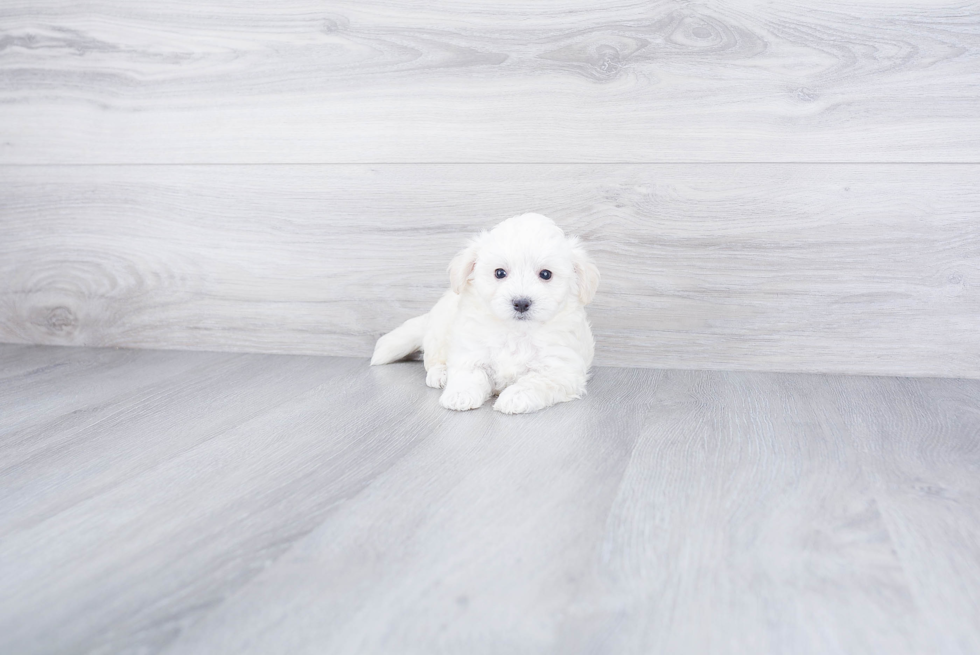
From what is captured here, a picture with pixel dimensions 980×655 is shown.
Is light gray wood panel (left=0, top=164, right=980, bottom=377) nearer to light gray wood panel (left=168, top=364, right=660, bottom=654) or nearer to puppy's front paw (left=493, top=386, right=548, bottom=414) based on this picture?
puppy's front paw (left=493, top=386, right=548, bottom=414)

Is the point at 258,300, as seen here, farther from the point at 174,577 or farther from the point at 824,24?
the point at 824,24

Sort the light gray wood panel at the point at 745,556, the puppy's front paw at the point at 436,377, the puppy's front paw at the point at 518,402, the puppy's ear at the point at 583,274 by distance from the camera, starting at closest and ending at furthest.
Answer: the light gray wood panel at the point at 745,556
the puppy's front paw at the point at 518,402
the puppy's ear at the point at 583,274
the puppy's front paw at the point at 436,377

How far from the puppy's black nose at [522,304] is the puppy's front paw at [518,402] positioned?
16 centimetres

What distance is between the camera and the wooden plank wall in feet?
5.50

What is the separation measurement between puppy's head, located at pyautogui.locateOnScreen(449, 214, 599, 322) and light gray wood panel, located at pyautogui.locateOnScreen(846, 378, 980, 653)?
0.58 m

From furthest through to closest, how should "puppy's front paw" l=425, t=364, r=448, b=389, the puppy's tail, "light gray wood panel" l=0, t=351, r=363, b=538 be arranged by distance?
the puppy's tail < "puppy's front paw" l=425, t=364, r=448, b=389 < "light gray wood panel" l=0, t=351, r=363, b=538

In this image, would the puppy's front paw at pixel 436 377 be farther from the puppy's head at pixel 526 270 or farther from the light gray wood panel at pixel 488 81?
the light gray wood panel at pixel 488 81

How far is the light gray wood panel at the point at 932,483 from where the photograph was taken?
73 cm

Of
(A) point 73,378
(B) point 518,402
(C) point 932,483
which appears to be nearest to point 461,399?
(B) point 518,402

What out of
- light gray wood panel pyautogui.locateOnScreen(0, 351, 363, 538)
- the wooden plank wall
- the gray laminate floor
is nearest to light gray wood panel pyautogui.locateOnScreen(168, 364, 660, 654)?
the gray laminate floor

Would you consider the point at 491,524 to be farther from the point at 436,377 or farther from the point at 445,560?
the point at 436,377

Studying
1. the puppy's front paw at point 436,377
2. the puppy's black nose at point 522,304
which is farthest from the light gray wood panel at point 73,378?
the puppy's black nose at point 522,304

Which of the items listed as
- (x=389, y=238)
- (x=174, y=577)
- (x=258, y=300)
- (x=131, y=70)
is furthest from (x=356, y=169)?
(x=174, y=577)

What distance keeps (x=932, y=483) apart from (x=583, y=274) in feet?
2.36
